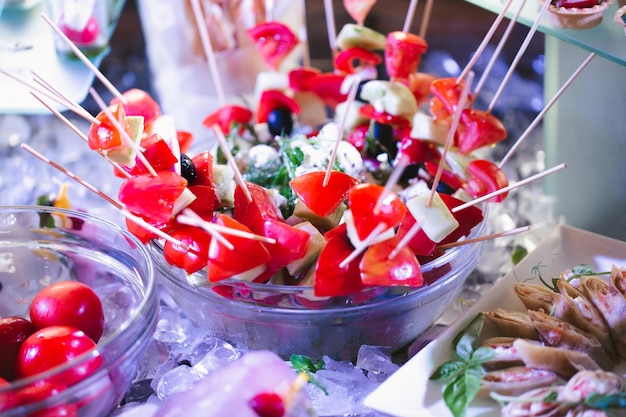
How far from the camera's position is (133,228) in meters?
1.15

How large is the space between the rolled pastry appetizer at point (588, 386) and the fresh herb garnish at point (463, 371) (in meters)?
0.11

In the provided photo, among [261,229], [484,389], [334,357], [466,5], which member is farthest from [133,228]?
[466,5]

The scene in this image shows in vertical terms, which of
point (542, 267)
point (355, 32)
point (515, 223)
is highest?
point (355, 32)

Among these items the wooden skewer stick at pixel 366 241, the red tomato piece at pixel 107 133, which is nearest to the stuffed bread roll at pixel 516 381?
the wooden skewer stick at pixel 366 241

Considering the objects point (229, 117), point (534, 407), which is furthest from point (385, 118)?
point (534, 407)

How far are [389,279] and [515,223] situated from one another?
713 millimetres

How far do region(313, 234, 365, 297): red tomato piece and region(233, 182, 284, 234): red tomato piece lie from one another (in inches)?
4.3

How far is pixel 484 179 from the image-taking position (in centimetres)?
126

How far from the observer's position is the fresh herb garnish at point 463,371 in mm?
960

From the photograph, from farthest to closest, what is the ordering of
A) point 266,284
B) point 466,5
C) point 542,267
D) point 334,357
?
point 466,5
point 542,267
point 334,357
point 266,284

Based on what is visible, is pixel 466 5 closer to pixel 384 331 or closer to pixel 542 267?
pixel 542 267

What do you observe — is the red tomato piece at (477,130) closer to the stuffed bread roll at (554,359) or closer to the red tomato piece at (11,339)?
the stuffed bread roll at (554,359)

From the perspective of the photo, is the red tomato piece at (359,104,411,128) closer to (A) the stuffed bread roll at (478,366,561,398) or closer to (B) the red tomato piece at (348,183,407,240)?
(B) the red tomato piece at (348,183,407,240)

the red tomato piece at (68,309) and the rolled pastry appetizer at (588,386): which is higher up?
the rolled pastry appetizer at (588,386)
